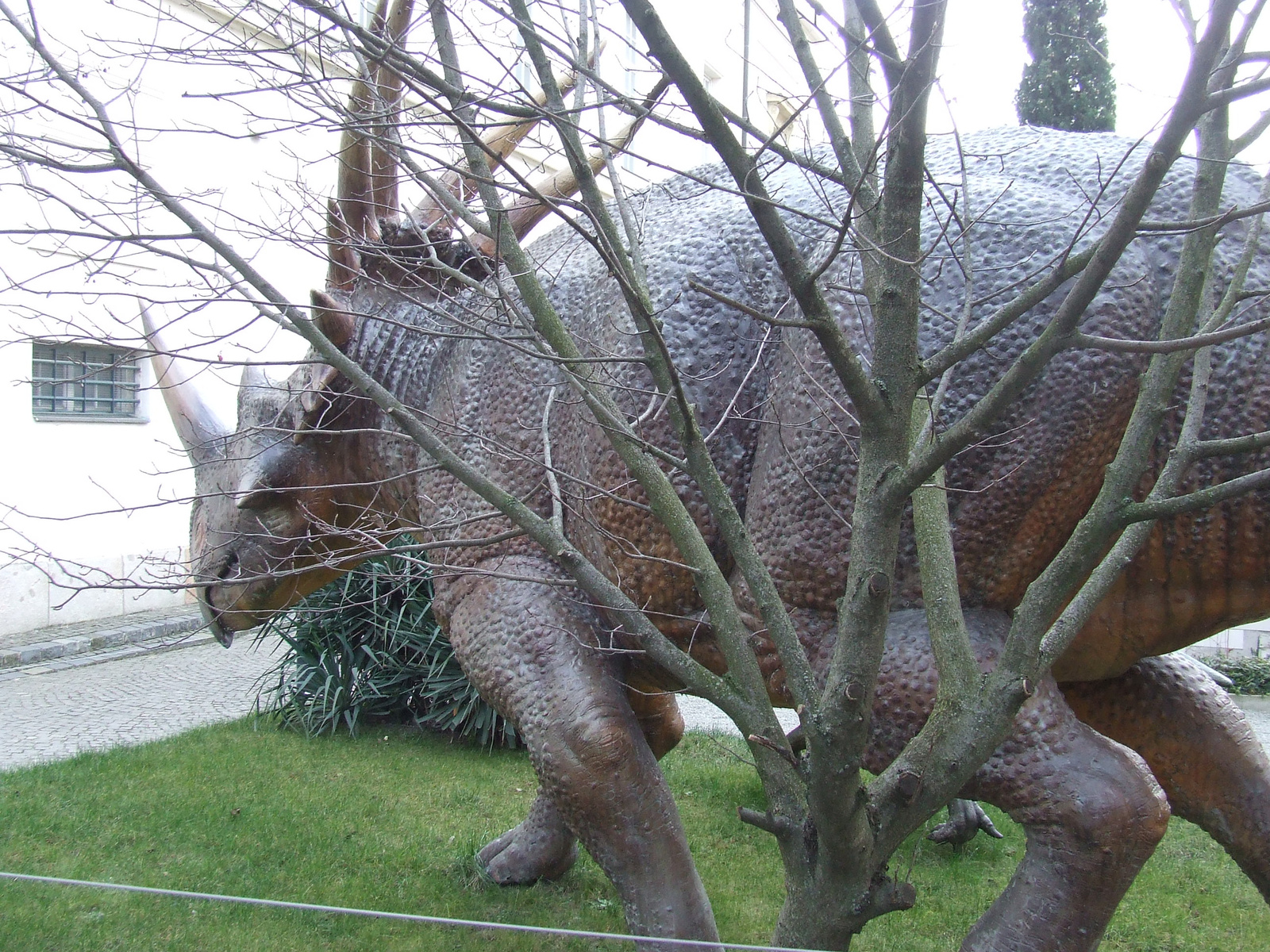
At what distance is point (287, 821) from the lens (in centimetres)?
477

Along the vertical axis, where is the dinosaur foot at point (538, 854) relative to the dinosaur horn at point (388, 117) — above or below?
below

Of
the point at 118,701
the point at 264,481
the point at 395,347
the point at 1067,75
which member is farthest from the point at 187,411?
the point at 1067,75

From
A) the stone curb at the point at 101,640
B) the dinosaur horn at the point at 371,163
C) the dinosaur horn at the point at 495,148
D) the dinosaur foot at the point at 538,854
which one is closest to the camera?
the dinosaur horn at the point at 495,148

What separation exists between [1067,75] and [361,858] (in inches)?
287

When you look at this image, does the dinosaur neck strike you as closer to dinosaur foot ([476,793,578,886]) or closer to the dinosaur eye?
the dinosaur eye

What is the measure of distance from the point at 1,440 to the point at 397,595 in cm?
428

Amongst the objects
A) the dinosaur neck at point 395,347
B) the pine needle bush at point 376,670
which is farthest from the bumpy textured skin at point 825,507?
the pine needle bush at point 376,670

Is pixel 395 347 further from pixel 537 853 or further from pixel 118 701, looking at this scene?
pixel 118 701

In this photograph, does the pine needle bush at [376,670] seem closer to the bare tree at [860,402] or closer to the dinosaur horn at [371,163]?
the dinosaur horn at [371,163]

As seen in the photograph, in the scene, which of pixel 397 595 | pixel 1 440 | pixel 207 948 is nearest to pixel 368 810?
pixel 397 595

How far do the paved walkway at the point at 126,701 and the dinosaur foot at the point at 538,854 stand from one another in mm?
2872

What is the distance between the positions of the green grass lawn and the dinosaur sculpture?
2.35 ft

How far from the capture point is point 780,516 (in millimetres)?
2275

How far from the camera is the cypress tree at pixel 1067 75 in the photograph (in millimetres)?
7836
